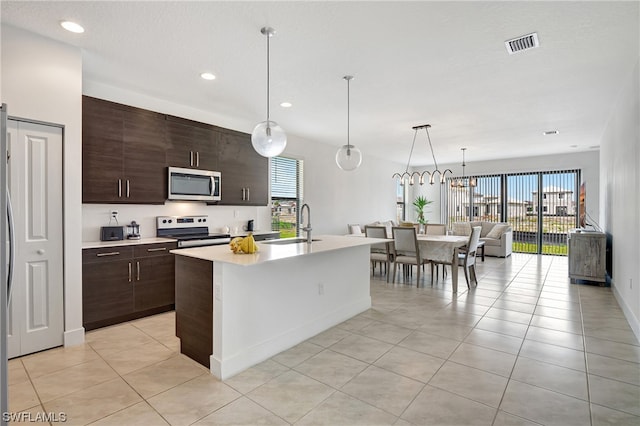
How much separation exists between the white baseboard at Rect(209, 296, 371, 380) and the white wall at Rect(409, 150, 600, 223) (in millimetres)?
7560

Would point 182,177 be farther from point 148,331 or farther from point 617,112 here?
point 617,112

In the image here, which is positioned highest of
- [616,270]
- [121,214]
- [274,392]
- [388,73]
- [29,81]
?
[388,73]

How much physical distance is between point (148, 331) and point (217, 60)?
9.29ft

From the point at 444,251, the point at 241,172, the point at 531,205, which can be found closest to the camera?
the point at 444,251

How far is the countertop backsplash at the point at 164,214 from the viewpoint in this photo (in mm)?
3770

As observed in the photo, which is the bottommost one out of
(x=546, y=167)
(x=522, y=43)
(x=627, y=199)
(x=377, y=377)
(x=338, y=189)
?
(x=377, y=377)

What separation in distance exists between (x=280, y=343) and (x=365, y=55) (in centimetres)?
277

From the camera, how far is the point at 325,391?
7.34 ft

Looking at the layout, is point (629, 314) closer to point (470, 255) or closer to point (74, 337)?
point (470, 255)

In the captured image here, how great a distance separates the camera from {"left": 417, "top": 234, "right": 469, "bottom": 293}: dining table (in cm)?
491

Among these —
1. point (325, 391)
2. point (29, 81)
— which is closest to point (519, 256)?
point (325, 391)

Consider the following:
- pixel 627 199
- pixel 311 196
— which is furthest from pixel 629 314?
pixel 311 196

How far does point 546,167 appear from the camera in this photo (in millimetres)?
8789

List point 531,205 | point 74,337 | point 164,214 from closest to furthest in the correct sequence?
point 74,337 < point 164,214 < point 531,205
